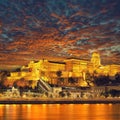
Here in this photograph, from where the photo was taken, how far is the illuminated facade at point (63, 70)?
5054 inches

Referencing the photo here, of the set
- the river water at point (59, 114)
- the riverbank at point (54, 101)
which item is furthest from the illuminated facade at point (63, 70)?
the river water at point (59, 114)

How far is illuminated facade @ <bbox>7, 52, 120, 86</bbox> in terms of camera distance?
128375 millimetres

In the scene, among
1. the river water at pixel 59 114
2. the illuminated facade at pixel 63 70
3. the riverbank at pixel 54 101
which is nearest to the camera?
the river water at pixel 59 114

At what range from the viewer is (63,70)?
13900 centimetres

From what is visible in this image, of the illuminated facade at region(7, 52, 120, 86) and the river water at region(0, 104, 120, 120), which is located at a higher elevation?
the illuminated facade at region(7, 52, 120, 86)

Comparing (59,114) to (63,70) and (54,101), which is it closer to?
(54,101)

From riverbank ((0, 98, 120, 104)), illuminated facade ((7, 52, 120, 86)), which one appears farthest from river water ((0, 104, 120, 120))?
illuminated facade ((7, 52, 120, 86))

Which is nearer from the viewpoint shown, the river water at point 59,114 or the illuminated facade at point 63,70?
the river water at point 59,114

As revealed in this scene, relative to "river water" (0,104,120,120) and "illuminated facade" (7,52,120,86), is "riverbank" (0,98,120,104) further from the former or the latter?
"illuminated facade" (7,52,120,86)

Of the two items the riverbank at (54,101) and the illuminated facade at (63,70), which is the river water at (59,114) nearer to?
the riverbank at (54,101)

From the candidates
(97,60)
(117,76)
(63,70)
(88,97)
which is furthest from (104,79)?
A: (88,97)

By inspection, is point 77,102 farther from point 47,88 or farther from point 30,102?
point 47,88

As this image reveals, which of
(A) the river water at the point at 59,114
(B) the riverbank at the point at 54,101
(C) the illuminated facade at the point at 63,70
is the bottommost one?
(A) the river water at the point at 59,114

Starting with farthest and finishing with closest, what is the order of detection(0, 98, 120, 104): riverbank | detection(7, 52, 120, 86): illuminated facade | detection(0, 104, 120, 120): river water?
detection(7, 52, 120, 86): illuminated facade < detection(0, 98, 120, 104): riverbank < detection(0, 104, 120, 120): river water
